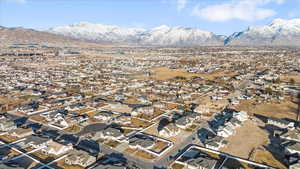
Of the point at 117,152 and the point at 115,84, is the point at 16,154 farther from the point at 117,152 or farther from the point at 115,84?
the point at 115,84

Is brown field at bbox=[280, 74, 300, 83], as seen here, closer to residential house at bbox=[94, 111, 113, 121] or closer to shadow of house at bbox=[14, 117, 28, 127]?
residential house at bbox=[94, 111, 113, 121]

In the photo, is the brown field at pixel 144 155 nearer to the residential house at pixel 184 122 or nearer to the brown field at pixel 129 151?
the brown field at pixel 129 151

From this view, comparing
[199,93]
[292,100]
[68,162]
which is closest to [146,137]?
[68,162]

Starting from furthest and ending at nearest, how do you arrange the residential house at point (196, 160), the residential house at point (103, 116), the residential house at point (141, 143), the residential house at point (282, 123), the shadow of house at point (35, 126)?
the residential house at point (103, 116)
the shadow of house at point (35, 126)
the residential house at point (282, 123)
the residential house at point (141, 143)
the residential house at point (196, 160)

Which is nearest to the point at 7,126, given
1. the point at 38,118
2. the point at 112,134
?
the point at 38,118

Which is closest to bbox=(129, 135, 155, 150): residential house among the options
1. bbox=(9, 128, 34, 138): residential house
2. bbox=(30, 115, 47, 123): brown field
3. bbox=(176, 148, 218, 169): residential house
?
bbox=(176, 148, 218, 169): residential house

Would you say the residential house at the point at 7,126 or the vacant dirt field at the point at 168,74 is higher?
the vacant dirt field at the point at 168,74

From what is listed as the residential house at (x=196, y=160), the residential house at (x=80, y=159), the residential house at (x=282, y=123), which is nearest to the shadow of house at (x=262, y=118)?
the residential house at (x=282, y=123)
